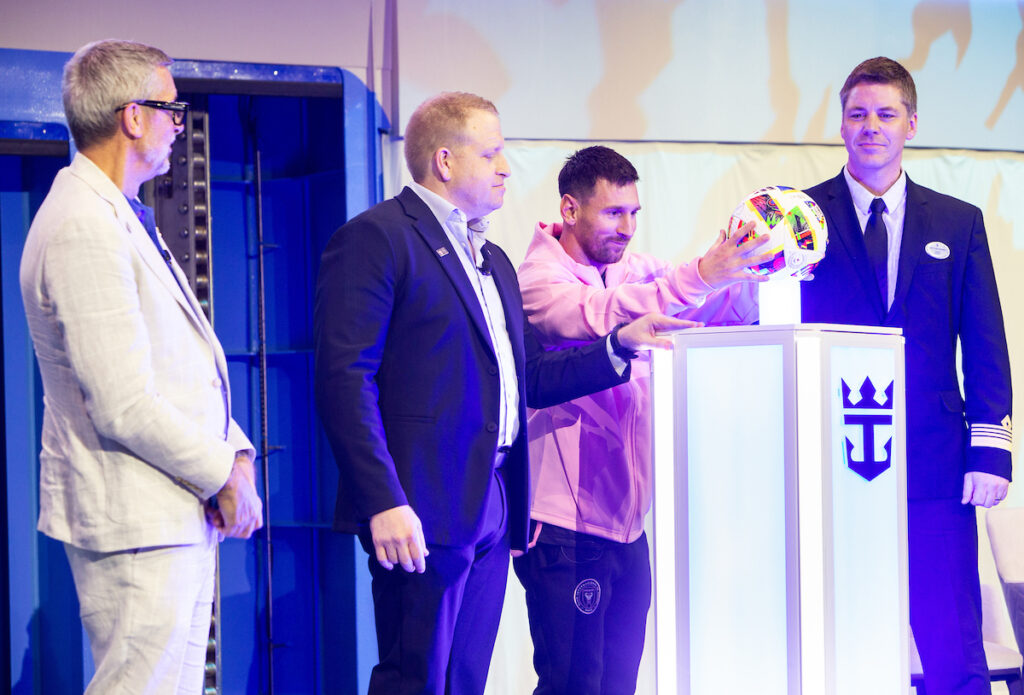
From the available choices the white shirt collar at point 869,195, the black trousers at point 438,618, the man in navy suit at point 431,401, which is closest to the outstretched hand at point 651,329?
the man in navy suit at point 431,401

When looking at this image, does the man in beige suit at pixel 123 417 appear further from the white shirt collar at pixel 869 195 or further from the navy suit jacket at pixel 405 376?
the white shirt collar at pixel 869 195

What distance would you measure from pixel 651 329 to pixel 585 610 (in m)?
0.79

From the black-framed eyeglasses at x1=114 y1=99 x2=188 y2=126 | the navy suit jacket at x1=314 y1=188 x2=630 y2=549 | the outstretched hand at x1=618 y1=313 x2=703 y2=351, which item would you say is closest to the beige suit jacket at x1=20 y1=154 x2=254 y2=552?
the black-framed eyeglasses at x1=114 y1=99 x2=188 y2=126

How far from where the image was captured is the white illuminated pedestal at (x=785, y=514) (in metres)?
2.13

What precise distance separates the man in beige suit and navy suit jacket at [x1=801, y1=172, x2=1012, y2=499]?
1677 mm

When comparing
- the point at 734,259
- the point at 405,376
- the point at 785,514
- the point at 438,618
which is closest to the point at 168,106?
the point at 405,376

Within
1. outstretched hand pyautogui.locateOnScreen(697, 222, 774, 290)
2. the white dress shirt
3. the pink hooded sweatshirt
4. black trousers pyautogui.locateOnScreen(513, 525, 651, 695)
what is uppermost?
the white dress shirt

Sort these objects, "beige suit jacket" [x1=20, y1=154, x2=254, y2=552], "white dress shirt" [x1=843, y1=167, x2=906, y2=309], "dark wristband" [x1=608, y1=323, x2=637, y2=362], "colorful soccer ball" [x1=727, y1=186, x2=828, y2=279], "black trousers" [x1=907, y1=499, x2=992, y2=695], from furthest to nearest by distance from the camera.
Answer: "white dress shirt" [x1=843, y1=167, x2=906, y2=309] → "black trousers" [x1=907, y1=499, x2=992, y2=695] → "dark wristband" [x1=608, y1=323, x2=637, y2=362] → "colorful soccer ball" [x1=727, y1=186, x2=828, y2=279] → "beige suit jacket" [x1=20, y1=154, x2=254, y2=552]

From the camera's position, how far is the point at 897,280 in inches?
106

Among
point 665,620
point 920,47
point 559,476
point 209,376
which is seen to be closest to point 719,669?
point 665,620

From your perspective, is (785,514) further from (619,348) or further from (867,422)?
(619,348)

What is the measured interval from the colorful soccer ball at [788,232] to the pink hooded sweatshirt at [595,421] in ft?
1.21

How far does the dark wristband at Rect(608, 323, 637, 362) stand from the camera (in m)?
2.48

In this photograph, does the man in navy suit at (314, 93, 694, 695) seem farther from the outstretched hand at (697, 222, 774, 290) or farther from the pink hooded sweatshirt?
the pink hooded sweatshirt
